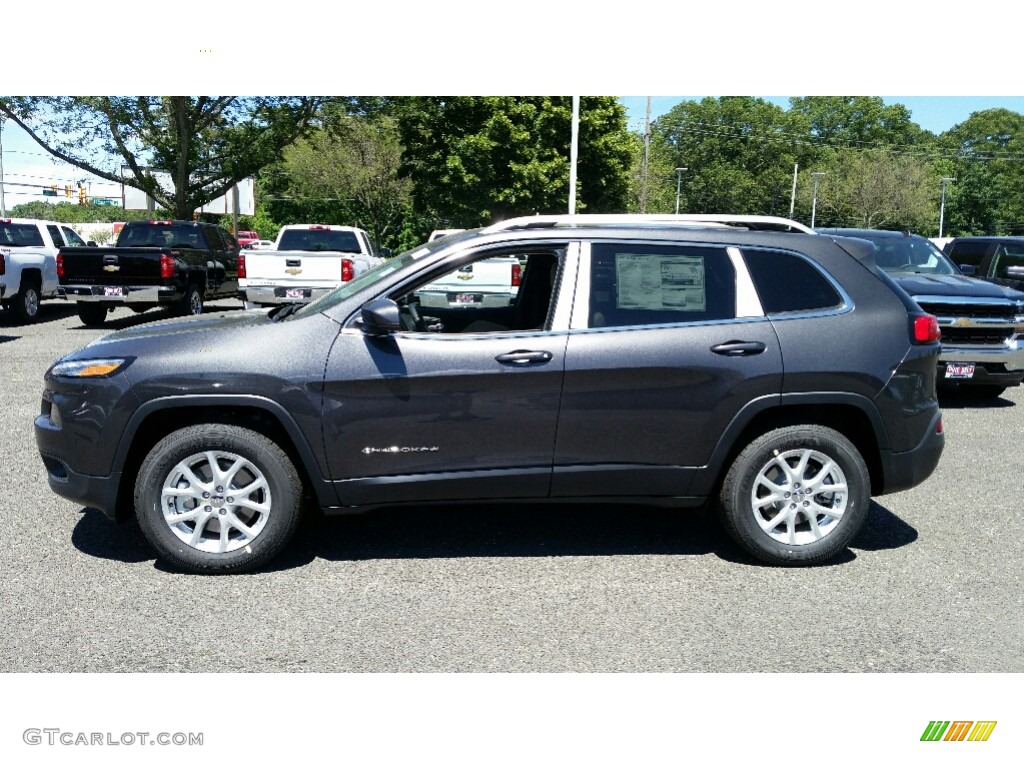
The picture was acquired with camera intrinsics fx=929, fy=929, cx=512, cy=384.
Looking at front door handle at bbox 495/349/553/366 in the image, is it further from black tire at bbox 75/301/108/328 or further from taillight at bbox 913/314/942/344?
black tire at bbox 75/301/108/328

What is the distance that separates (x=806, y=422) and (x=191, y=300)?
549 inches

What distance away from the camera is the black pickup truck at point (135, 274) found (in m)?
15.7

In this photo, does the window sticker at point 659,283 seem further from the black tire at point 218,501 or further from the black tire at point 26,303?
the black tire at point 26,303

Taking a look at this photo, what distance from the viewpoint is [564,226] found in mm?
5027

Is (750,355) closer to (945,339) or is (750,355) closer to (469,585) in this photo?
(469,585)

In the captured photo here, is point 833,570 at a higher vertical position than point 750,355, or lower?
lower

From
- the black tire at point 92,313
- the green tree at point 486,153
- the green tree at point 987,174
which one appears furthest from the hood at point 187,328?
the green tree at point 987,174

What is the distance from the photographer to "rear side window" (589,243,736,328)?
4832mm

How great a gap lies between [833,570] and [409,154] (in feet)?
99.1

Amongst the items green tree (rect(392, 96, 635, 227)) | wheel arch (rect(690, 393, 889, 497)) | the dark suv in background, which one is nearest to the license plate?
the dark suv in background

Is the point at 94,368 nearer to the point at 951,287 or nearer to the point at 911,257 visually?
the point at 951,287

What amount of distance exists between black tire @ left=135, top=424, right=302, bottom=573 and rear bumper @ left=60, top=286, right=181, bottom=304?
1218 cm

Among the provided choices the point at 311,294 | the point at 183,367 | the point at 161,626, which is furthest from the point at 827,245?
the point at 311,294
